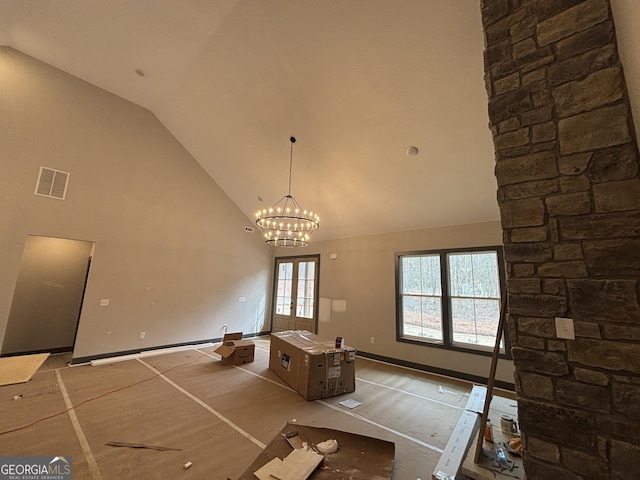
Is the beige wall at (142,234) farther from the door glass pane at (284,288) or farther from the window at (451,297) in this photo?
the door glass pane at (284,288)

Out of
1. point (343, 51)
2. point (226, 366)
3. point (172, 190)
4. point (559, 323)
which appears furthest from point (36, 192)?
point (559, 323)

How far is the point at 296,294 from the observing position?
23.6 ft

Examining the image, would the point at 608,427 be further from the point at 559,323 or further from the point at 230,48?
the point at 230,48

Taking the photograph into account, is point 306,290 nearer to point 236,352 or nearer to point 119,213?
point 236,352

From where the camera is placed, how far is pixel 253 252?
24.4 ft

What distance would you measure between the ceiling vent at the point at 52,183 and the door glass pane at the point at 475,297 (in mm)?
7123

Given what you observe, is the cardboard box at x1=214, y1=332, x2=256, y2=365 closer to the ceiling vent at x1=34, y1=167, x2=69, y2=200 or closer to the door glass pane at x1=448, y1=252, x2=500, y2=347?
the door glass pane at x1=448, y1=252, x2=500, y2=347

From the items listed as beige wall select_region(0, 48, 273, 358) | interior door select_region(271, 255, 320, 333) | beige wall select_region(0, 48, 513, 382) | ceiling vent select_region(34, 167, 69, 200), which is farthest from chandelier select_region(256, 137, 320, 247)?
ceiling vent select_region(34, 167, 69, 200)

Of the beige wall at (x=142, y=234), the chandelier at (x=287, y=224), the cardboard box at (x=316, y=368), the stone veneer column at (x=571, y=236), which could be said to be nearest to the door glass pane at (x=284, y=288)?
the beige wall at (x=142, y=234)

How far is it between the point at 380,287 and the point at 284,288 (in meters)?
3.15

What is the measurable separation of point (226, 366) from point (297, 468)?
3.28 m

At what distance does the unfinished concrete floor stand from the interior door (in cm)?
238

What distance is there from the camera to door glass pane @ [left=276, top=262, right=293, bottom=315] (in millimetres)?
7409

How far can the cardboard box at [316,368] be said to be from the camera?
350 cm
